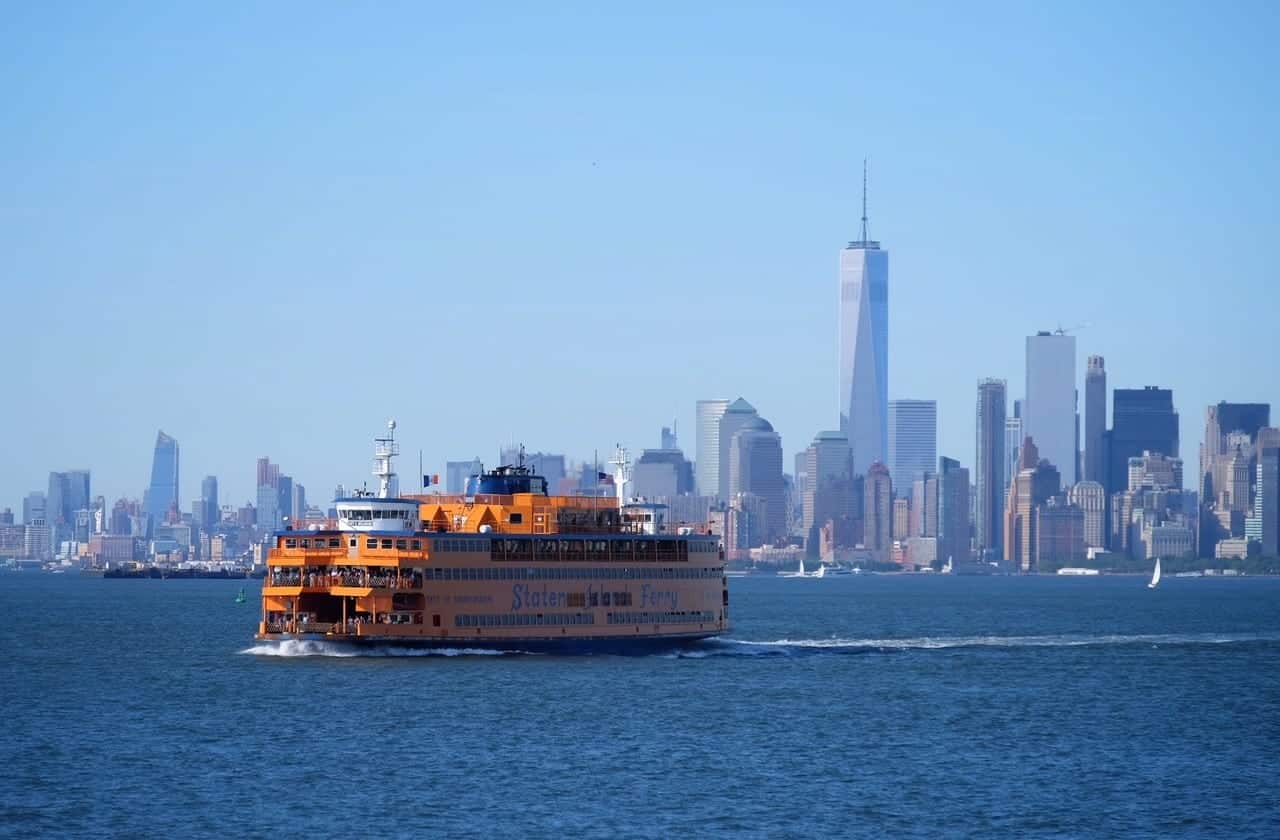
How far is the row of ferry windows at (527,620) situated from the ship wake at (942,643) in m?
5.82

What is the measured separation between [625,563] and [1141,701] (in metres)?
24.3

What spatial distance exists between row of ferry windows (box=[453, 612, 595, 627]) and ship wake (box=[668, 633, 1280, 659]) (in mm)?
5817

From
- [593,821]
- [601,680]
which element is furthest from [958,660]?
[593,821]

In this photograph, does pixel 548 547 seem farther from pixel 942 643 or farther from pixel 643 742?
pixel 942 643

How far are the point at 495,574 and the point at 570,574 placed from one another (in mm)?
4455

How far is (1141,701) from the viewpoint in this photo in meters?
79.9

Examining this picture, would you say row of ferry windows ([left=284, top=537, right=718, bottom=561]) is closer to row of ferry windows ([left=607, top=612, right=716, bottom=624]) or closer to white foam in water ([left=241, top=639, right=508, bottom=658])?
row of ferry windows ([left=607, top=612, right=716, bottom=624])

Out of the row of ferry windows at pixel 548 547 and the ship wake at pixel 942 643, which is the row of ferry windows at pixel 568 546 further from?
the ship wake at pixel 942 643

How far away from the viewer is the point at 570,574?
9169 cm

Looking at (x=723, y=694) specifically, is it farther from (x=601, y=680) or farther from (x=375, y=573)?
Answer: (x=375, y=573)

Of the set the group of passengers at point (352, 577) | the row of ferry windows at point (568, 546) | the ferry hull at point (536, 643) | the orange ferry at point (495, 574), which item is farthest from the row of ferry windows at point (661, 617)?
the group of passengers at point (352, 577)

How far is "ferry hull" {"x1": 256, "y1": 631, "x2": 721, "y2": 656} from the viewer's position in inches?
3388

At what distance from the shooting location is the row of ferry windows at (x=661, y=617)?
93938 millimetres

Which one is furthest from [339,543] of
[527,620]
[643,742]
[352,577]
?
[643,742]
